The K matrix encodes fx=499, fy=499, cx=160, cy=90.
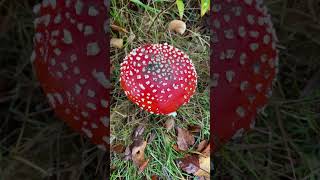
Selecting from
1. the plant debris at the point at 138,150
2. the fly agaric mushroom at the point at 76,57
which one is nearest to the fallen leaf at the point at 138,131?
the plant debris at the point at 138,150

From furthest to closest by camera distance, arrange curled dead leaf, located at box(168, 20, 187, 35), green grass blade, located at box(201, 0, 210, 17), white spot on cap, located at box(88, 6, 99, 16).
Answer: curled dead leaf, located at box(168, 20, 187, 35) → green grass blade, located at box(201, 0, 210, 17) → white spot on cap, located at box(88, 6, 99, 16)

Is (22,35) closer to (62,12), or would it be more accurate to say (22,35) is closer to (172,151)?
(62,12)

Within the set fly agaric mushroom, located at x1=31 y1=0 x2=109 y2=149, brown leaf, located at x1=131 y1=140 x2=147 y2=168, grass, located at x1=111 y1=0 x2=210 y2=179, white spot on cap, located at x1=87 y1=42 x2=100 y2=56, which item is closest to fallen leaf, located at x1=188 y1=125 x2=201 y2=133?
grass, located at x1=111 y1=0 x2=210 y2=179

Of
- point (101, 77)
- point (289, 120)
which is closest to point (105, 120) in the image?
point (101, 77)

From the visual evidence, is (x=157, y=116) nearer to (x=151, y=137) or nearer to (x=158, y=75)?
(x=151, y=137)

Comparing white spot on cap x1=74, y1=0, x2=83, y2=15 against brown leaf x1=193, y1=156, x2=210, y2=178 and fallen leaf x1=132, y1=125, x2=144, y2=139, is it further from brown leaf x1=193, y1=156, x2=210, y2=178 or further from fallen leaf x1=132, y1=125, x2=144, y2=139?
brown leaf x1=193, y1=156, x2=210, y2=178

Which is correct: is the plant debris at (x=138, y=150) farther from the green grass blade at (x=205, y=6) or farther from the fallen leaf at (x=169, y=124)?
the green grass blade at (x=205, y=6)
